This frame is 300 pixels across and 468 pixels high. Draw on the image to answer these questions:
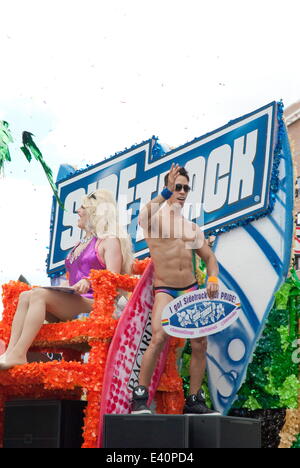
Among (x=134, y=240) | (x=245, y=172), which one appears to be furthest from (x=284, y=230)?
(x=134, y=240)

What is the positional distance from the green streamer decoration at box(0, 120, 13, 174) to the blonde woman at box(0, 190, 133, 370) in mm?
1516

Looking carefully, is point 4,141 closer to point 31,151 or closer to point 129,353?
point 31,151

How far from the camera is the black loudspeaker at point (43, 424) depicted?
407 cm

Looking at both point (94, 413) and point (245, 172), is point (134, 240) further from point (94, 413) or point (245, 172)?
point (94, 413)

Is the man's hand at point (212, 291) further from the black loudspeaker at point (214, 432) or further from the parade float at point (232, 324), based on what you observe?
the black loudspeaker at point (214, 432)

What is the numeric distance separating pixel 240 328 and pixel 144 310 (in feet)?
2.96

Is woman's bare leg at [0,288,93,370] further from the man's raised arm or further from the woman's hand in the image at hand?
the man's raised arm

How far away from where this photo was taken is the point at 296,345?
15.0 feet

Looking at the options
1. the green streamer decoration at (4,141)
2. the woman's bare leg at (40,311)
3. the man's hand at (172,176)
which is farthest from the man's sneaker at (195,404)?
the green streamer decoration at (4,141)

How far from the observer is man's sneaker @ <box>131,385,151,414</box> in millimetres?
3955

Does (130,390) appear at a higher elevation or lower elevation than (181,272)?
lower

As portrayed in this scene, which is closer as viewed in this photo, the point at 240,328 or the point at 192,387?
the point at 192,387

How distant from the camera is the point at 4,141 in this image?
6.27 meters
